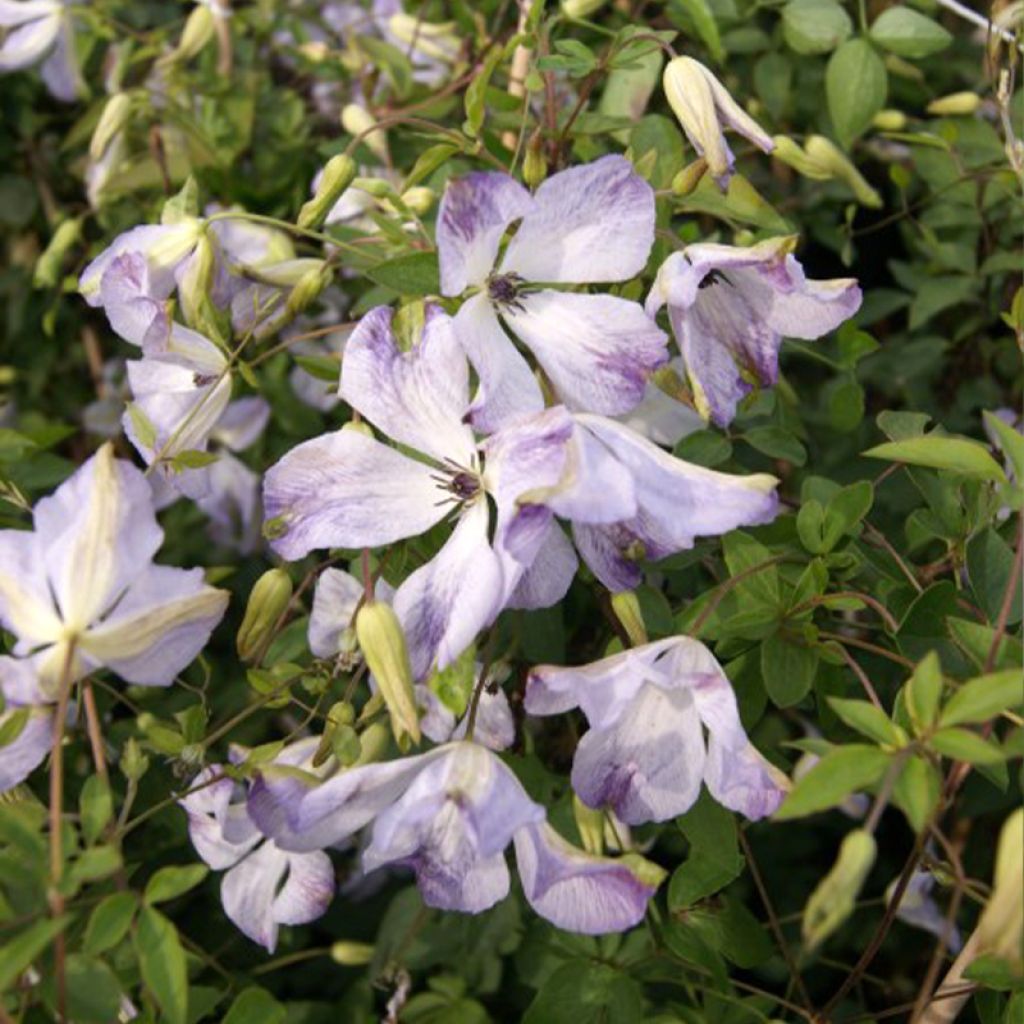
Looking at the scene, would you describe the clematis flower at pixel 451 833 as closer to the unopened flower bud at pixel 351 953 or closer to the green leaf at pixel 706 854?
the green leaf at pixel 706 854

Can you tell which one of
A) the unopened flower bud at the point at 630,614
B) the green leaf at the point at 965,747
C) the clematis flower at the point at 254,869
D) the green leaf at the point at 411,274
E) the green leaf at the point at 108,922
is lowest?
the clematis flower at the point at 254,869

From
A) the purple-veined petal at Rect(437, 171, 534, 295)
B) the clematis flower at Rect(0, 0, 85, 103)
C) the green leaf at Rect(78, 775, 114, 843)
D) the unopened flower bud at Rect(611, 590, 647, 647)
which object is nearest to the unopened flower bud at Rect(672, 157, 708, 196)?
the purple-veined petal at Rect(437, 171, 534, 295)

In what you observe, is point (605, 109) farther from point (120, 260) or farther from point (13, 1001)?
point (13, 1001)

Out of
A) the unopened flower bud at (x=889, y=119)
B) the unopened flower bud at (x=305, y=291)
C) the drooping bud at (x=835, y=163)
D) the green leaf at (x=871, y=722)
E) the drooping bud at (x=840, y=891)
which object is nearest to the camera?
the drooping bud at (x=840, y=891)

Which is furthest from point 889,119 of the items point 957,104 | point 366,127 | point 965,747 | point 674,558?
point 965,747

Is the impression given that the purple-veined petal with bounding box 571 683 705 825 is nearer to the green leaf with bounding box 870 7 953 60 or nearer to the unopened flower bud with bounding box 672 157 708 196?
the unopened flower bud with bounding box 672 157 708 196

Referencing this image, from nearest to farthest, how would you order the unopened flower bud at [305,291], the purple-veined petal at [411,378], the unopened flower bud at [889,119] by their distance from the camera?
the purple-veined petal at [411,378], the unopened flower bud at [305,291], the unopened flower bud at [889,119]

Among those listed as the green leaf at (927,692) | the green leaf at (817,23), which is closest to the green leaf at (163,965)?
the green leaf at (927,692)
